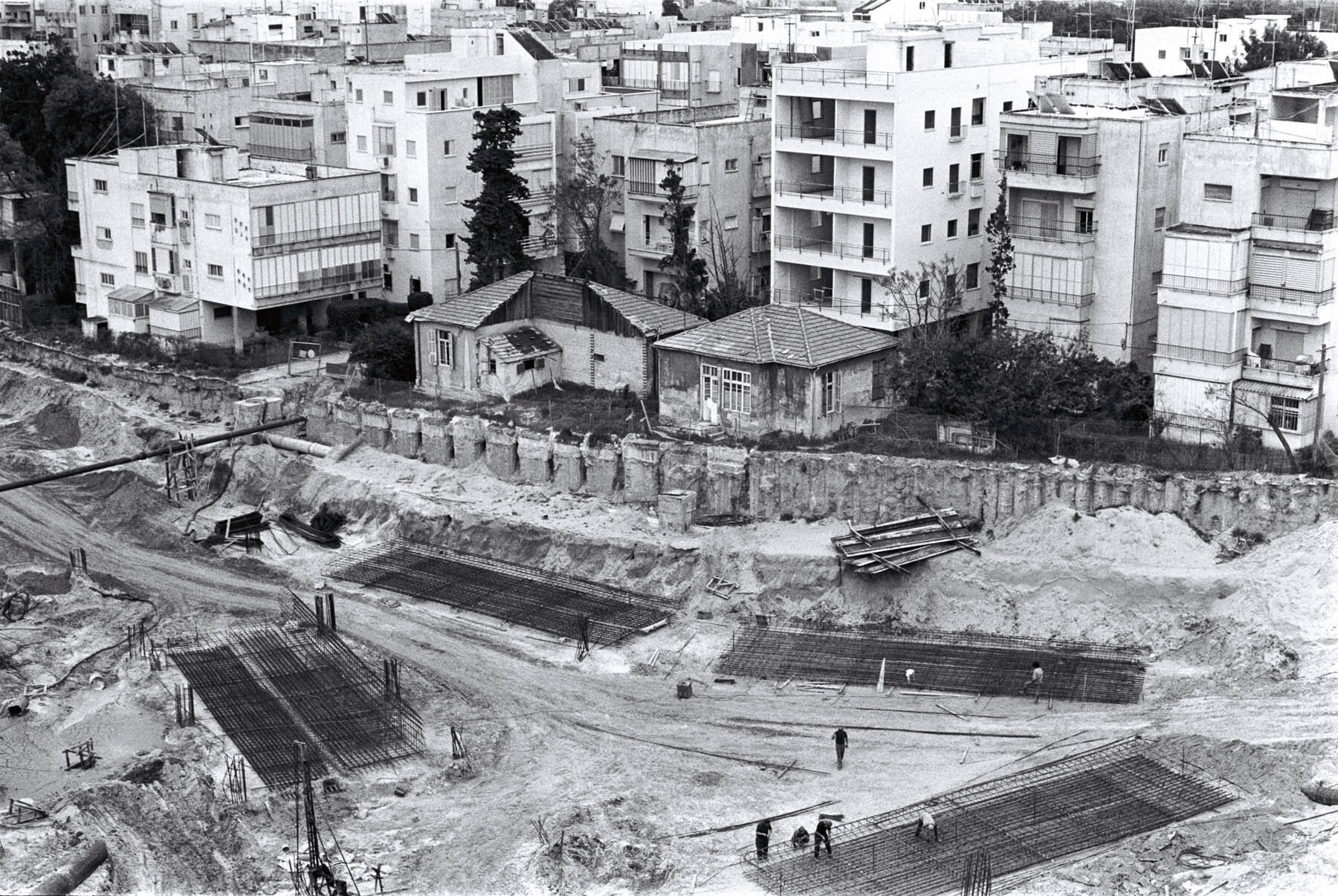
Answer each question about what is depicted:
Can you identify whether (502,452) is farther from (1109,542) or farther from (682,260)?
A: (1109,542)

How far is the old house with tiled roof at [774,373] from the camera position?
61.9 m

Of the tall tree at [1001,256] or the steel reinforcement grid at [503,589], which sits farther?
the tall tree at [1001,256]

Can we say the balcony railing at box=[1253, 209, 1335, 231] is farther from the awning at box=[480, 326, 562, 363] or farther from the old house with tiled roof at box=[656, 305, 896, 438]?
the awning at box=[480, 326, 562, 363]

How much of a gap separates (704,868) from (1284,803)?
1381 centimetres

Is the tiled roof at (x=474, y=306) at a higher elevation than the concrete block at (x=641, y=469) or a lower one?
higher

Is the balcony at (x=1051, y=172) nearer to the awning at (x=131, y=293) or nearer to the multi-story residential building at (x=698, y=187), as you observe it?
the multi-story residential building at (x=698, y=187)

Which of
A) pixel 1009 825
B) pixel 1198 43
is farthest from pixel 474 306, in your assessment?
pixel 1198 43

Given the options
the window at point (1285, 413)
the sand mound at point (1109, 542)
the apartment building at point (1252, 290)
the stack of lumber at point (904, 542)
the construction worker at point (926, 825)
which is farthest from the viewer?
the window at point (1285, 413)

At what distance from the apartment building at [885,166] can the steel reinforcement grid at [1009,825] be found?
26.3m

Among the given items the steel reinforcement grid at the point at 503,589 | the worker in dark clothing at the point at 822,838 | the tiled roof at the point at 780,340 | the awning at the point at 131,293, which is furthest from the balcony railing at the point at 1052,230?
the awning at the point at 131,293

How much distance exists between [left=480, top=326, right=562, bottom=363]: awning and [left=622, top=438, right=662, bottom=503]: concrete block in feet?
26.7

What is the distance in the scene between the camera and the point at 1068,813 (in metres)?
43.5

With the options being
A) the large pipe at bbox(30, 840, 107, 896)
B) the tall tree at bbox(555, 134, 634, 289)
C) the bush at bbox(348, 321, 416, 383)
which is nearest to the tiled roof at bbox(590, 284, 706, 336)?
the bush at bbox(348, 321, 416, 383)

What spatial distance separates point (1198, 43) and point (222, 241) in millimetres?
51440
